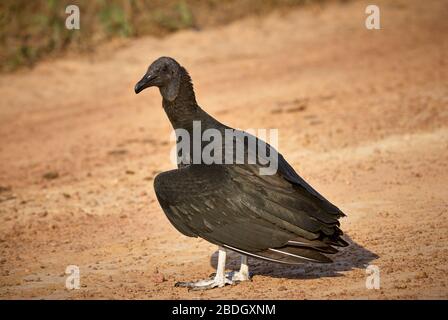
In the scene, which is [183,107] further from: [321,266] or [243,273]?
[321,266]

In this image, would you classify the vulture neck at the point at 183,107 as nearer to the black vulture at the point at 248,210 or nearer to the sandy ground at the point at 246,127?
the black vulture at the point at 248,210

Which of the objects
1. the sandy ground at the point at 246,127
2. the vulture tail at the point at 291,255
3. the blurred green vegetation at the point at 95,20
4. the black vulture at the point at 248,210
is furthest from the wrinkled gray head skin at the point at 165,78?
the blurred green vegetation at the point at 95,20

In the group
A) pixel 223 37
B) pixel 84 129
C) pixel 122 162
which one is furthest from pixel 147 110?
pixel 223 37

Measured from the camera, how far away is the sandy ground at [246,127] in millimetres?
7023

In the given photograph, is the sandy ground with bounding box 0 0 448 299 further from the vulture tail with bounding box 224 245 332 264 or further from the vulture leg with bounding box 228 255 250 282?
the vulture tail with bounding box 224 245 332 264

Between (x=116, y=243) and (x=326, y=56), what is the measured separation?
7.51m

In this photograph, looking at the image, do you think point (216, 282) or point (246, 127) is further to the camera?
point (246, 127)

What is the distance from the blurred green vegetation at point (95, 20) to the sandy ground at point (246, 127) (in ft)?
1.37

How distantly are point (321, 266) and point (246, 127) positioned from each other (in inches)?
182

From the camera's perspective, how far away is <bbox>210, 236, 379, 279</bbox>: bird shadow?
6.87 metres

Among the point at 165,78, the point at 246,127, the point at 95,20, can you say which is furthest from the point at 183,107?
the point at 95,20

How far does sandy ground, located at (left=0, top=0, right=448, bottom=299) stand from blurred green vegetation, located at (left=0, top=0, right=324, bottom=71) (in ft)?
1.37

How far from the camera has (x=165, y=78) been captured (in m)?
7.36

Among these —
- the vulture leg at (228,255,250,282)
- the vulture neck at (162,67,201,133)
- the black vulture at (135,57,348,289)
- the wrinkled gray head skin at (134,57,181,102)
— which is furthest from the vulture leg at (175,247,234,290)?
the wrinkled gray head skin at (134,57,181,102)
